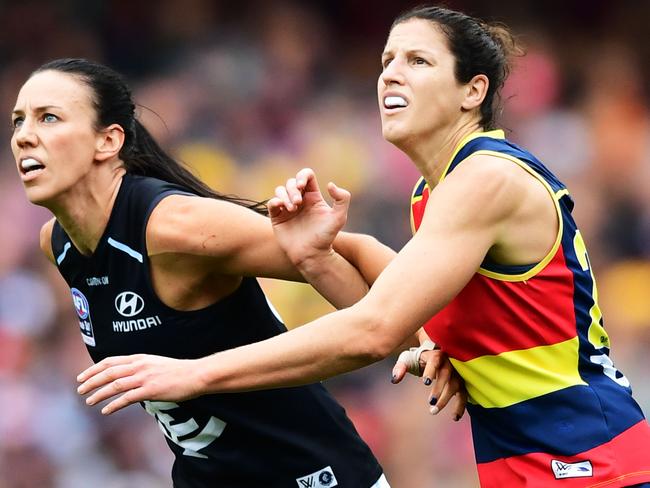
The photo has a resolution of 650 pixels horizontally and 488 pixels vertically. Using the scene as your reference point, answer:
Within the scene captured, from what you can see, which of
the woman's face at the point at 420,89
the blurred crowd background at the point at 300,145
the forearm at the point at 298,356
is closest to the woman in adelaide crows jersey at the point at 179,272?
the woman's face at the point at 420,89

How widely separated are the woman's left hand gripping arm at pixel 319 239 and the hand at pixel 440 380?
18.5 inches

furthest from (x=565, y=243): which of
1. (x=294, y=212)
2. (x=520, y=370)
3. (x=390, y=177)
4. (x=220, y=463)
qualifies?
(x=390, y=177)

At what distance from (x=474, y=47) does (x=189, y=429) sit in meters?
1.63

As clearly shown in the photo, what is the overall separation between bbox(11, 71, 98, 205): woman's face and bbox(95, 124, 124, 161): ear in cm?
2

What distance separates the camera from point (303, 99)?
30.3 feet

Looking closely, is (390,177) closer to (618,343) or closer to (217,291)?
(618,343)

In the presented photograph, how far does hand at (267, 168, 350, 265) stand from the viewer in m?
3.83

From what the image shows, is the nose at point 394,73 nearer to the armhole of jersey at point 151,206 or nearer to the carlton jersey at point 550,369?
the carlton jersey at point 550,369

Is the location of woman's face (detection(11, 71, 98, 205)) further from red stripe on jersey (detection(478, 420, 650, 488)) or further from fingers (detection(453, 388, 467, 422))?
red stripe on jersey (detection(478, 420, 650, 488))

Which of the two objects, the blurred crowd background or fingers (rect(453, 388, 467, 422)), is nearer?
fingers (rect(453, 388, 467, 422))

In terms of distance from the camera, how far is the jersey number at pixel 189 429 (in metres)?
4.05

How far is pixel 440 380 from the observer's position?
3.60m

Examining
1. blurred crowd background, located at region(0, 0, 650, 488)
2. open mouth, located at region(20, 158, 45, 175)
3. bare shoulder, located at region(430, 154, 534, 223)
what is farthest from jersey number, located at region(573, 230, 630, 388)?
blurred crowd background, located at region(0, 0, 650, 488)

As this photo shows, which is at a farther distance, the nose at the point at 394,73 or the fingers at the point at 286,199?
the fingers at the point at 286,199
